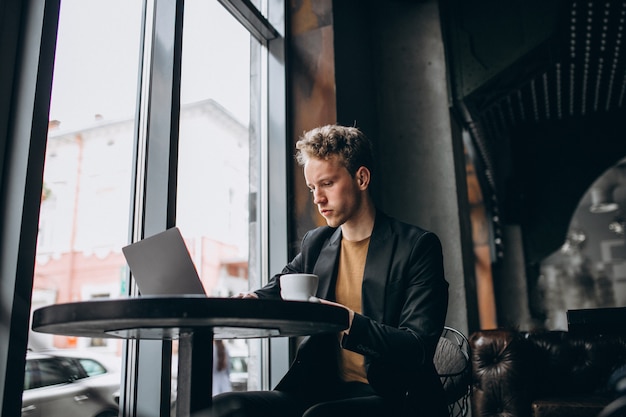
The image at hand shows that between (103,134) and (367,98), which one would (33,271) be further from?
(367,98)

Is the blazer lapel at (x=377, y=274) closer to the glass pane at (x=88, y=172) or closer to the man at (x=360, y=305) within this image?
the man at (x=360, y=305)

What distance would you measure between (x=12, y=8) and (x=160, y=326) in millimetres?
1175

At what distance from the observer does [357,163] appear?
176 cm

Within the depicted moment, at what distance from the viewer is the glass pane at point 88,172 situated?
182 cm

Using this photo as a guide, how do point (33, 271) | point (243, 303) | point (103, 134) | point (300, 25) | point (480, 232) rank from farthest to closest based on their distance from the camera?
point (480, 232) < point (300, 25) < point (103, 134) < point (33, 271) < point (243, 303)

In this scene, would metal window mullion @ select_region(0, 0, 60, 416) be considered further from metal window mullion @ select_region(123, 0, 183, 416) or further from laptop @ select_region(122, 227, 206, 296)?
metal window mullion @ select_region(123, 0, 183, 416)

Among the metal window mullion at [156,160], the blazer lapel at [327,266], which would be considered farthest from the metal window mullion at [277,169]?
the blazer lapel at [327,266]

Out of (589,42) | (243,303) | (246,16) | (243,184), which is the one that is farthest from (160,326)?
(589,42)

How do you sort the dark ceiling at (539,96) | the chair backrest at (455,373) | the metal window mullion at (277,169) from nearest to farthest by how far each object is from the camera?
the chair backrest at (455,373)
the metal window mullion at (277,169)
the dark ceiling at (539,96)

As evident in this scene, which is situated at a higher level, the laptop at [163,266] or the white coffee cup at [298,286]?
the laptop at [163,266]

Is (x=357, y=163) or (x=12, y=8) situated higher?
(x=12, y=8)

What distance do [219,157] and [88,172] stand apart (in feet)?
2.73

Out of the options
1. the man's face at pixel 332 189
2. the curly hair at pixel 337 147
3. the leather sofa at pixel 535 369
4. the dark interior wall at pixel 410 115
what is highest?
the dark interior wall at pixel 410 115

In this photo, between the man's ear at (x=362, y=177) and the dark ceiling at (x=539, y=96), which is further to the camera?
the dark ceiling at (x=539, y=96)
